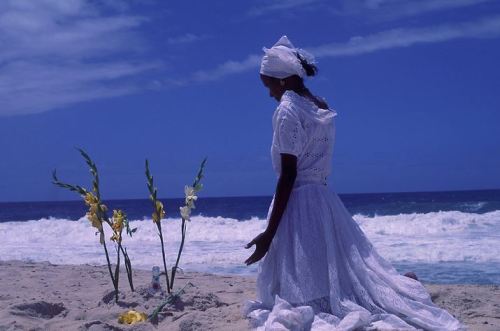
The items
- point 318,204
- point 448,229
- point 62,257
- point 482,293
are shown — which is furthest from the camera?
point 448,229

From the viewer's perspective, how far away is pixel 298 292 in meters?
3.38

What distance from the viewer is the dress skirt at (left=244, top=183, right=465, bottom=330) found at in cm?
327

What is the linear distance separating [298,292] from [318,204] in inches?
19.5

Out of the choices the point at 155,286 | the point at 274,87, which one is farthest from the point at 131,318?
the point at 274,87

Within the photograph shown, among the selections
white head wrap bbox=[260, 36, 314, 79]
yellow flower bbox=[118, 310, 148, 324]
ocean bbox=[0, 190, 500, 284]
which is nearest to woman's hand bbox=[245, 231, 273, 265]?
white head wrap bbox=[260, 36, 314, 79]

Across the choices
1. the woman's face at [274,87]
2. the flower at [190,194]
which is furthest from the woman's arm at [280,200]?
the flower at [190,194]

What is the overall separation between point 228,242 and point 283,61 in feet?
42.6

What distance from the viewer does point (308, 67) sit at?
3.60 meters

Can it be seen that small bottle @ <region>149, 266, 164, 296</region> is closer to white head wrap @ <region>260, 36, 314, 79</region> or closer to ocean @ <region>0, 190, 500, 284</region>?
white head wrap @ <region>260, 36, 314, 79</region>

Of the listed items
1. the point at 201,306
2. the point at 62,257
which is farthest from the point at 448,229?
the point at 201,306

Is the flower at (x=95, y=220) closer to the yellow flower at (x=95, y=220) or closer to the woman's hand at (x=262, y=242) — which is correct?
the yellow flower at (x=95, y=220)

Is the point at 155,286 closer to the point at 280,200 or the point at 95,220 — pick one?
the point at 95,220

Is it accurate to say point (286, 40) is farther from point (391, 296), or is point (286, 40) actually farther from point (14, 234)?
point (14, 234)

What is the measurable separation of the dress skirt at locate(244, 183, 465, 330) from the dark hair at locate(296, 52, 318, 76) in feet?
2.11
